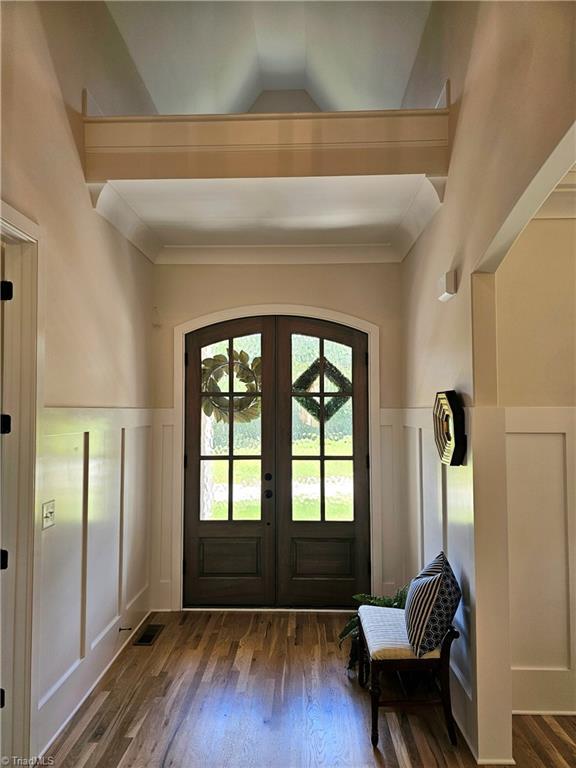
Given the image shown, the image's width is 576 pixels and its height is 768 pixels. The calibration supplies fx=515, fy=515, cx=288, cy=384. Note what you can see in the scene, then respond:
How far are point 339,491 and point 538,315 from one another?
81.9 inches

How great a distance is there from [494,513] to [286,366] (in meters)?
2.24

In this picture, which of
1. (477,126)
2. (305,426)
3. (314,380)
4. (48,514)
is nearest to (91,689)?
(48,514)

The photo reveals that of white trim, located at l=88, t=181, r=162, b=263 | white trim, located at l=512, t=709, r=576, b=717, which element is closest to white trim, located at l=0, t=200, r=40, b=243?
white trim, located at l=88, t=181, r=162, b=263

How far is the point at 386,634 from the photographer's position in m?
2.59

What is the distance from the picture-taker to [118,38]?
130 inches

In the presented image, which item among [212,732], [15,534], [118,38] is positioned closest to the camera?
[15,534]

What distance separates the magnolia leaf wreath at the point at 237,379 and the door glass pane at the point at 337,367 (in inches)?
21.7

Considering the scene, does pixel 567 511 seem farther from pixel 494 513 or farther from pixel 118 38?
pixel 118 38

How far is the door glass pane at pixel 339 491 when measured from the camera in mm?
4148

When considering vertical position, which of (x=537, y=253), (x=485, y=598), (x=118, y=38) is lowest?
(x=485, y=598)

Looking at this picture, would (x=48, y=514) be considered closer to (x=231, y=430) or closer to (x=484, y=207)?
(x=231, y=430)

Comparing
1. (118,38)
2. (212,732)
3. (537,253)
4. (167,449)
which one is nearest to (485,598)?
(212,732)

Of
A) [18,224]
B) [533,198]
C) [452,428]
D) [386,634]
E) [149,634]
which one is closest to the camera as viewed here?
[533,198]

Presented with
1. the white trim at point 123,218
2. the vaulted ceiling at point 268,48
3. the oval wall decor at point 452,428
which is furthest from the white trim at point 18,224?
the oval wall decor at point 452,428
